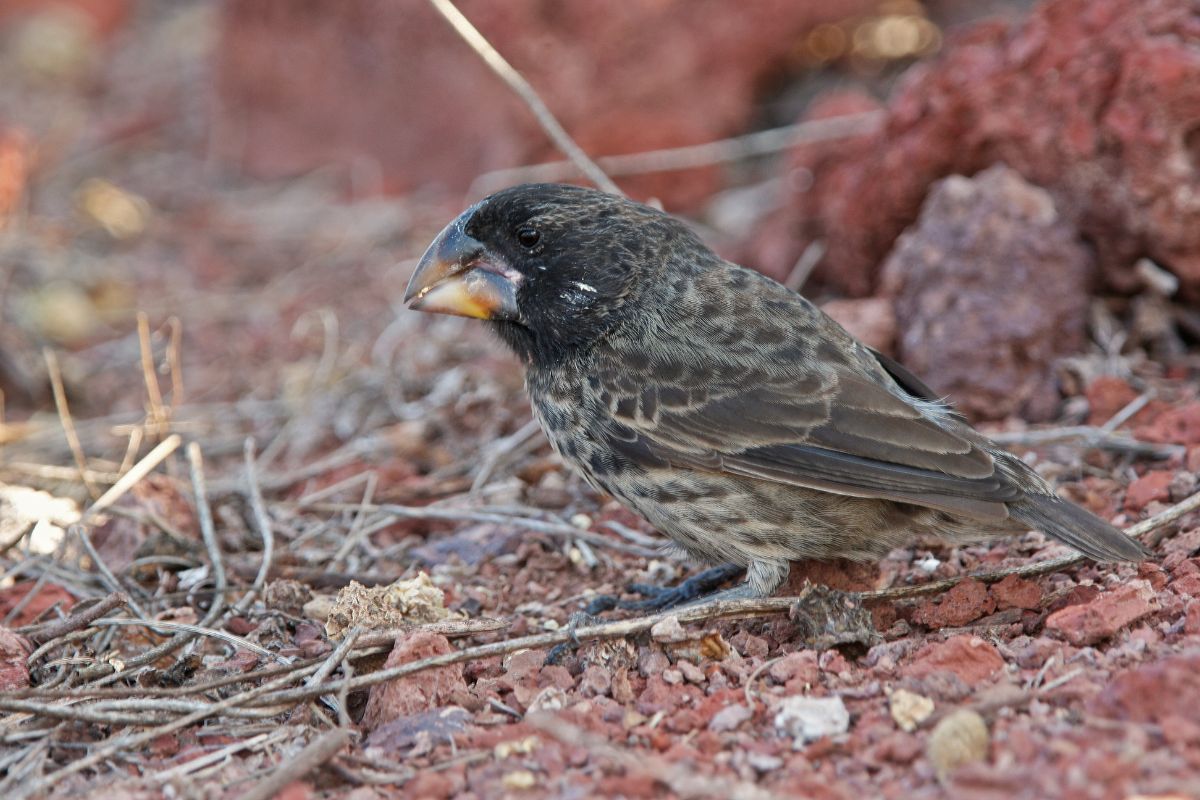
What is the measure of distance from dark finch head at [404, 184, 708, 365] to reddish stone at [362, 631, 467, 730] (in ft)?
3.54

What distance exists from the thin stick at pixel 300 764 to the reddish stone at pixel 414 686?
25 cm

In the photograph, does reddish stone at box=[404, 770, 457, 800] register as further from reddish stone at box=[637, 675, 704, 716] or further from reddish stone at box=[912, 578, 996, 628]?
reddish stone at box=[912, 578, 996, 628]

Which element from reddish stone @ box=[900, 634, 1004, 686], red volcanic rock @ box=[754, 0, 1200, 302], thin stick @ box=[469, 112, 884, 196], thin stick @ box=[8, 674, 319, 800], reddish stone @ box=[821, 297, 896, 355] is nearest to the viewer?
thin stick @ box=[8, 674, 319, 800]

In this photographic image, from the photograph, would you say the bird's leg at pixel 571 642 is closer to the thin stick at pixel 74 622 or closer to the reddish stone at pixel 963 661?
the reddish stone at pixel 963 661

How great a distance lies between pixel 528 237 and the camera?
391 centimetres

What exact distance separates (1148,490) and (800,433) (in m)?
1.24

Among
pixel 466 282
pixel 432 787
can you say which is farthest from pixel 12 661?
pixel 466 282

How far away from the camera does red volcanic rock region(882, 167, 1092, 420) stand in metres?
4.81

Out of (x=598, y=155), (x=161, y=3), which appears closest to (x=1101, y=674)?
(x=598, y=155)

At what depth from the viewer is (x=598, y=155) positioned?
24.4 feet

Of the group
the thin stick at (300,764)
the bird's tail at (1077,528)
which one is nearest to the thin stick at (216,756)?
the thin stick at (300,764)

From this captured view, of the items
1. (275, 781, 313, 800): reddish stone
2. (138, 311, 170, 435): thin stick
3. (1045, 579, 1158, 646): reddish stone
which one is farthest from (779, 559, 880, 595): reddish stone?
(138, 311, 170, 435): thin stick

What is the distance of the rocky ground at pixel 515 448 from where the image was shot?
2.76 m

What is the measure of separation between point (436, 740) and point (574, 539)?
1489 mm
